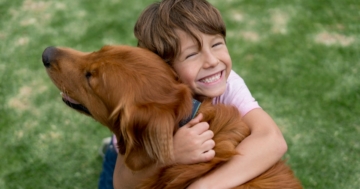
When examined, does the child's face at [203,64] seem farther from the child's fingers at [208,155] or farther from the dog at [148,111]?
the child's fingers at [208,155]

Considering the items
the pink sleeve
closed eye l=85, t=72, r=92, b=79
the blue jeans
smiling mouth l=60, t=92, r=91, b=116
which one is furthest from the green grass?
closed eye l=85, t=72, r=92, b=79

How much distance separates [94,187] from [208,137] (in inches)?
69.0

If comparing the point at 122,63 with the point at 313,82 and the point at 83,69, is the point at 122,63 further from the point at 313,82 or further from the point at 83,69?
the point at 313,82

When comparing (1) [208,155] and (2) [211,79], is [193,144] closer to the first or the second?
(1) [208,155]

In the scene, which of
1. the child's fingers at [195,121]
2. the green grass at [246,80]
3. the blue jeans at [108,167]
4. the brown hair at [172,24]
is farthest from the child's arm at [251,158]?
the blue jeans at [108,167]

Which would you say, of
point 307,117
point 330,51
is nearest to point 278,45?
point 330,51

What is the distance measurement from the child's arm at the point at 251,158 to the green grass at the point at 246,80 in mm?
1151

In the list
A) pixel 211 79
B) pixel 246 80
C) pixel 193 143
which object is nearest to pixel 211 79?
pixel 211 79

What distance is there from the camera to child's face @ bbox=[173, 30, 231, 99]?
265cm

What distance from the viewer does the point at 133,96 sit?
2.29 metres

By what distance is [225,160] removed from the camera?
2352 mm

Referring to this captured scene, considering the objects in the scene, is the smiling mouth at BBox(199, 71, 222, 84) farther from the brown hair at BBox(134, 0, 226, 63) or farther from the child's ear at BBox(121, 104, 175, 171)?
the child's ear at BBox(121, 104, 175, 171)

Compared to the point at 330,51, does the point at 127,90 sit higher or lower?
higher

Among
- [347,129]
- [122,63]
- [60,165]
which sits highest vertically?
[122,63]
